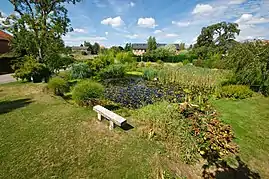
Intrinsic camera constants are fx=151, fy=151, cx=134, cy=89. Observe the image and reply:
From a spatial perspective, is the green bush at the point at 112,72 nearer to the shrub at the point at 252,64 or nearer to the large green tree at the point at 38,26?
the large green tree at the point at 38,26

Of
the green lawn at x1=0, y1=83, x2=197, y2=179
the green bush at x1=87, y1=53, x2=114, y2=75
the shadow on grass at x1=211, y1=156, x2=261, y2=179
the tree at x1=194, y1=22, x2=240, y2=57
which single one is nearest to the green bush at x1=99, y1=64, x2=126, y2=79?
the green bush at x1=87, y1=53, x2=114, y2=75

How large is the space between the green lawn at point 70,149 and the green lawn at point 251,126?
1785 mm

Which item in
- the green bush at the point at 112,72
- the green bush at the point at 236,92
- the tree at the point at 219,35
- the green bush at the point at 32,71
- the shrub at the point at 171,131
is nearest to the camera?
the shrub at the point at 171,131

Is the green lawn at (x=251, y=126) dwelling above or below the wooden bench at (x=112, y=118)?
below

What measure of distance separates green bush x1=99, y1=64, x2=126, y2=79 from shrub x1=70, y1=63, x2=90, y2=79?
1792mm

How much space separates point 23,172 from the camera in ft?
9.85

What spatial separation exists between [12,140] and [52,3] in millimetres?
13209

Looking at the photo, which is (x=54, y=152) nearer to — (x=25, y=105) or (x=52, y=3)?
(x=25, y=105)

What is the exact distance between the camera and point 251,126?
17.4ft

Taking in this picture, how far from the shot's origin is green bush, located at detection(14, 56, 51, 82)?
1117 cm

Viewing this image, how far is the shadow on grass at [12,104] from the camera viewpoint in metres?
6.34

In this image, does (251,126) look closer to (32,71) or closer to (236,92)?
(236,92)

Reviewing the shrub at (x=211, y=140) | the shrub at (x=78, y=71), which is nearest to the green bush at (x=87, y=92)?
the shrub at (x=211, y=140)

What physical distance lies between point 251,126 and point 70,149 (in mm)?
5909
